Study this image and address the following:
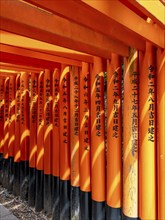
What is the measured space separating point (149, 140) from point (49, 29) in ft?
6.03

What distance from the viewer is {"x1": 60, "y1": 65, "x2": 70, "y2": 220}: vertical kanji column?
5.11 m

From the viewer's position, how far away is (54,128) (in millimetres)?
5520

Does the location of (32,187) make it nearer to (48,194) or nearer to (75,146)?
(48,194)

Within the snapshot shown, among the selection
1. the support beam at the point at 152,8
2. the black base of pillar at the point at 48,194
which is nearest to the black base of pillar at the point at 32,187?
the black base of pillar at the point at 48,194

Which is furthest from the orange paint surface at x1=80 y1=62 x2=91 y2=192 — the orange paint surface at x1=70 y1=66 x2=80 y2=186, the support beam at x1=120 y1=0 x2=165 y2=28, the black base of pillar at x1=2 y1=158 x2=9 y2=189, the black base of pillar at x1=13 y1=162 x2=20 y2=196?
the black base of pillar at x1=2 y1=158 x2=9 y2=189

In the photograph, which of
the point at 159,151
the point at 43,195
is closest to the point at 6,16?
the point at 159,151

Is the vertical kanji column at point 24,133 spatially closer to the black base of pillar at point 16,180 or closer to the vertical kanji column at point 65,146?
the black base of pillar at point 16,180

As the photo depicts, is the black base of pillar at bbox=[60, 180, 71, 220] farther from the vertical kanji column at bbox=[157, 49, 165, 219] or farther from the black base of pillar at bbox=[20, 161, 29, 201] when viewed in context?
the vertical kanji column at bbox=[157, 49, 165, 219]

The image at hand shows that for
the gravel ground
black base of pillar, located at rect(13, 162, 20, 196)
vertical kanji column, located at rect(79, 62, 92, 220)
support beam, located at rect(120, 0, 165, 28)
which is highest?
support beam, located at rect(120, 0, 165, 28)

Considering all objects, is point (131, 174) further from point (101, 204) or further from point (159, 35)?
point (159, 35)

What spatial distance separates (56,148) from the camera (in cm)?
548

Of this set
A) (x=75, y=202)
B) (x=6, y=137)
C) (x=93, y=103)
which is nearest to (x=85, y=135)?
(x=93, y=103)

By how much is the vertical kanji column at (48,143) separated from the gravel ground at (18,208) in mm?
275

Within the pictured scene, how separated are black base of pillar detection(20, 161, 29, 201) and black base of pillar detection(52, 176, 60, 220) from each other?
1.36 metres
